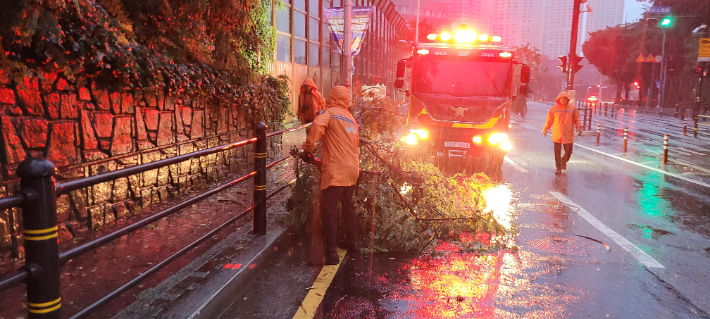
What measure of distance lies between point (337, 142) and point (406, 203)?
50.3 inches

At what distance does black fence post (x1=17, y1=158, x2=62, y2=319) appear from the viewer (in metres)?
→ 2.60

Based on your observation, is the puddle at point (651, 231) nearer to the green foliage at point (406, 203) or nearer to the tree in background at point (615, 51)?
the green foliage at point (406, 203)

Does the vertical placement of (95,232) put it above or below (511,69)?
below

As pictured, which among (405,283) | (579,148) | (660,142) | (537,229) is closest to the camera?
(405,283)

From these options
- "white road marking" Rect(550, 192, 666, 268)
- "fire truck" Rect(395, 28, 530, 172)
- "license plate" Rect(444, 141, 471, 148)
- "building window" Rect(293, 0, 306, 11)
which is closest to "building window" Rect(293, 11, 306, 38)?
"building window" Rect(293, 0, 306, 11)

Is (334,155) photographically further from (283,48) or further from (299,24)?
(299,24)

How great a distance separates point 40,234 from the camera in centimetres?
265

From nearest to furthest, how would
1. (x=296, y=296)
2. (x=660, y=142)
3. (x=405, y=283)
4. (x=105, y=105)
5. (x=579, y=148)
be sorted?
(x=296, y=296), (x=405, y=283), (x=105, y=105), (x=579, y=148), (x=660, y=142)

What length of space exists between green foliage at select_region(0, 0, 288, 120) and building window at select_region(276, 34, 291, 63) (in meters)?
8.63

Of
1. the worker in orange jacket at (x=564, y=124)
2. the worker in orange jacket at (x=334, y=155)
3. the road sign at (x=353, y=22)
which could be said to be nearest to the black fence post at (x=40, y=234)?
the worker in orange jacket at (x=334, y=155)

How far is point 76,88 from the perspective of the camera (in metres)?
5.50

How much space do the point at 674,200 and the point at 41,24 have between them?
9.14 metres

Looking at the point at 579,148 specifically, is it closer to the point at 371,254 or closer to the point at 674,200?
the point at 674,200

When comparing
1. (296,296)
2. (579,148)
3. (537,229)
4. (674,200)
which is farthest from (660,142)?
(296,296)
